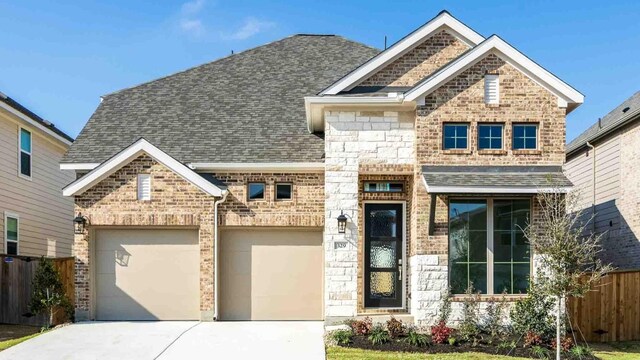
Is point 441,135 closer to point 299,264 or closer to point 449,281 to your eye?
point 449,281

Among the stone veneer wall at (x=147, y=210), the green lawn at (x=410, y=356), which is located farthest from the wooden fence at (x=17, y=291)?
the green lawn at (x=410, y=356)

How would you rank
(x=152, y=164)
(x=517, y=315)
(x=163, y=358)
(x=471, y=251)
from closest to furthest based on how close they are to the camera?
(x=163, y=358) < (x=517, y=315) < (x=471, y=251) < (x=152, y=164)

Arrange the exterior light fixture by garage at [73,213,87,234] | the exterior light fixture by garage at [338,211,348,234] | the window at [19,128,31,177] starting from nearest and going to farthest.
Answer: the exterior light fixture by garage at [338,211,348,234] → the exterior light fixture by garage at [73,213,87,234] → the window at [19,128,31,177]

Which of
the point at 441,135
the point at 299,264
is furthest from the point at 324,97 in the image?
the point at 299,264

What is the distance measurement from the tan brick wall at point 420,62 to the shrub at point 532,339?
19.6 ft

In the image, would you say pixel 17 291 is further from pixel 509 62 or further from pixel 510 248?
pixel 509 62

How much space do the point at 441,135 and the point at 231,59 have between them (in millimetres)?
8120

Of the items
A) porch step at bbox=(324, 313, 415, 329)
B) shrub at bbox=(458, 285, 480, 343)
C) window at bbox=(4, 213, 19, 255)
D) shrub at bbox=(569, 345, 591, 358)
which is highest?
window at bbox=(4, 213, 19, 255)

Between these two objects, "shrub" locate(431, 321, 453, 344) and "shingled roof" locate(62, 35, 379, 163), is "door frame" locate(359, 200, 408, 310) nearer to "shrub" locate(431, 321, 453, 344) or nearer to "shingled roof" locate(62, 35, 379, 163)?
"shingled roof" locate(62, 35, 379, 163)

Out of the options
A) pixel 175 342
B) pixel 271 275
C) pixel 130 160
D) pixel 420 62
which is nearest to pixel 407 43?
pixel 420 62

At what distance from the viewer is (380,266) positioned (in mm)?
13773

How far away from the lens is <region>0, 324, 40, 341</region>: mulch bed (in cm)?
1255

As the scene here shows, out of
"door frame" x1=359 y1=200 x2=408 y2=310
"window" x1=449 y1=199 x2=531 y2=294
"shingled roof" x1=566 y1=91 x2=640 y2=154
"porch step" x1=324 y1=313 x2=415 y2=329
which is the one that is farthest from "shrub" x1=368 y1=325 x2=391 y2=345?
"shingled roof" x1=566 y1=91 x2=640 y2=154

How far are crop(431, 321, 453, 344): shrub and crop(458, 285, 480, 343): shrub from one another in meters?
0.31
